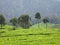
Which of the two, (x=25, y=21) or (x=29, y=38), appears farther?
(x=25, y=21)

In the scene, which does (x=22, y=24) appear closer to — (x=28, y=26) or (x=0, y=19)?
(x=28, y=26)

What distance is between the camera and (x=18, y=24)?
616 ft

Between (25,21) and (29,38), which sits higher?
(25,21)

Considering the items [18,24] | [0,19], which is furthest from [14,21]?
[0,19]

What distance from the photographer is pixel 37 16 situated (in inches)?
6196

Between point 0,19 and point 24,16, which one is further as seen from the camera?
point 24,16

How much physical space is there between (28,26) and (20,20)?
8446 millimetres

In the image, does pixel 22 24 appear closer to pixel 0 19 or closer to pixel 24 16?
pixel 24 16

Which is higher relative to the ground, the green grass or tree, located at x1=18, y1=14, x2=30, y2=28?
tree, located at x1=18, y1=14, x2=30, y2=28

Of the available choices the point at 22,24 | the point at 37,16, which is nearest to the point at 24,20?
the point at 22,24

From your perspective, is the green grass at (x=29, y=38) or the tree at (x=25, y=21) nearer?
the green grass at (x=29, y=38)

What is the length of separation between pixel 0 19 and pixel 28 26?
31.7m

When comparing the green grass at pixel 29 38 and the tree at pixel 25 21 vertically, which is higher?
the tree at pixel 25 21

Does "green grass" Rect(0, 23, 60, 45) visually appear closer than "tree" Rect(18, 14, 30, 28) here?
Yes
